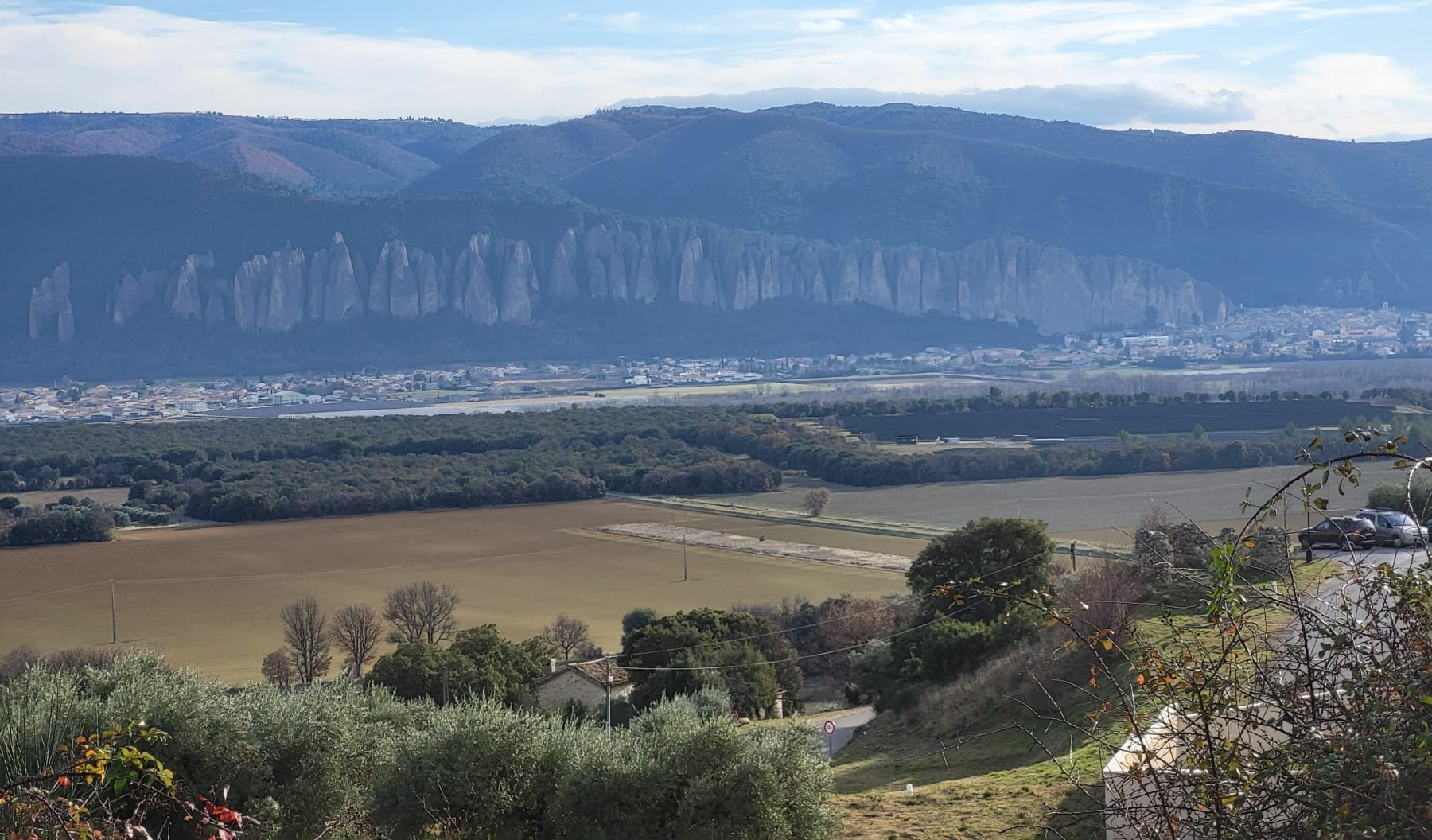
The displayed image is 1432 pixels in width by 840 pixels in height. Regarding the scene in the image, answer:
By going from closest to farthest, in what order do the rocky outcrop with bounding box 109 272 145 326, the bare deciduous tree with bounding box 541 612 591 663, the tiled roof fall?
the tiled roof → the bare deciduous tree with bounding box 541 612 591 663 → the rocky outcrop with bounding box 109 272 145 326

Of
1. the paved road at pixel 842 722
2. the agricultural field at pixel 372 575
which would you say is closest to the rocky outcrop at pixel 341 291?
the agricultural field at pixel 372 575

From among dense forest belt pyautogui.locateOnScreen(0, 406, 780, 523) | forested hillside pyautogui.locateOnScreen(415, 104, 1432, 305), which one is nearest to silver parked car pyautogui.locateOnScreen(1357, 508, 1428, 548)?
dense forest belt pyautogui.locateOnScreen(0, 406, 780, 523)

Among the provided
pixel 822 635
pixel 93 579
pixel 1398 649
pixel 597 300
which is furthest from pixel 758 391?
pixel 1398 649

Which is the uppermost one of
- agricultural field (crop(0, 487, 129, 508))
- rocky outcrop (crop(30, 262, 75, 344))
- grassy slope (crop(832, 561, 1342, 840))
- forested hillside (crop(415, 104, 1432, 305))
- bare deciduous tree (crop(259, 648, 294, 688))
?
forested hillside (crop(415, 104, 1432, 305))

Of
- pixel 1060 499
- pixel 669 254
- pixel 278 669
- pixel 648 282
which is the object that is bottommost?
pixel 278 669

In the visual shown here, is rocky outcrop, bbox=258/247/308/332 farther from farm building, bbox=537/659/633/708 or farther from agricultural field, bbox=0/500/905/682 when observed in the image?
farm building, bbox=537/659/633/708

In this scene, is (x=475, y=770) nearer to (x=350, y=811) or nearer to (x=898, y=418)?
(x=350, y=811)

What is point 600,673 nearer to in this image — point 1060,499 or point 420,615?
point 420,615

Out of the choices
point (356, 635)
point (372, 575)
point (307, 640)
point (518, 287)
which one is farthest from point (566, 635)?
point (518, 287)
